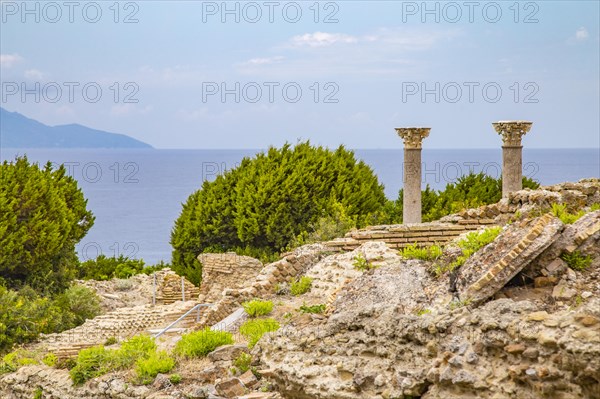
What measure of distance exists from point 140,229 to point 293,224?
313ft

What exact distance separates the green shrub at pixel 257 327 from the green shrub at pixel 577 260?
218 inches

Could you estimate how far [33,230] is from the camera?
31078 millimetres

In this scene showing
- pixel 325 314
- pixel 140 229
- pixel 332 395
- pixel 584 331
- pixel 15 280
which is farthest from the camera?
pixel 140 229

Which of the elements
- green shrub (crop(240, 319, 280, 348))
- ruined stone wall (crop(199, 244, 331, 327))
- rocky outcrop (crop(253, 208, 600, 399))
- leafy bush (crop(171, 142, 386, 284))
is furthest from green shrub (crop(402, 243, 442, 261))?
leafy bush (crop(171, 142, 386, 284))

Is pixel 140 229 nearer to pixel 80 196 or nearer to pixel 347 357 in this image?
pixel 80 196

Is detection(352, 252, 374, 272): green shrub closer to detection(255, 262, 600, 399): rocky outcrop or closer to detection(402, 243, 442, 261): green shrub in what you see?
detection(402, 243, 442, 261): green shrub

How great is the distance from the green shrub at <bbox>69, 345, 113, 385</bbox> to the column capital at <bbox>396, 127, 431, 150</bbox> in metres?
12.1

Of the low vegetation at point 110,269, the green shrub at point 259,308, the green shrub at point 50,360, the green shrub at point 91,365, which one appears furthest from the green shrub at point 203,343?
the low vegetation at point 110,269

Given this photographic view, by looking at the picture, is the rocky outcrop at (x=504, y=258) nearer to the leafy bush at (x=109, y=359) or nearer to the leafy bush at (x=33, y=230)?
the leafy bush at (x=109, y=359)

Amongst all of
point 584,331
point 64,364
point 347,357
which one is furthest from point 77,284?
point 584,331

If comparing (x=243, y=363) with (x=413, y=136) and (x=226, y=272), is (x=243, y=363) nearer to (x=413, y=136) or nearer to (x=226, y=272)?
(x=413, y=136)

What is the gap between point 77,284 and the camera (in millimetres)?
33125

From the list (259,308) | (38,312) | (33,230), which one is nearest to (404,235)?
(259,308)

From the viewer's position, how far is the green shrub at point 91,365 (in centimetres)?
1788
